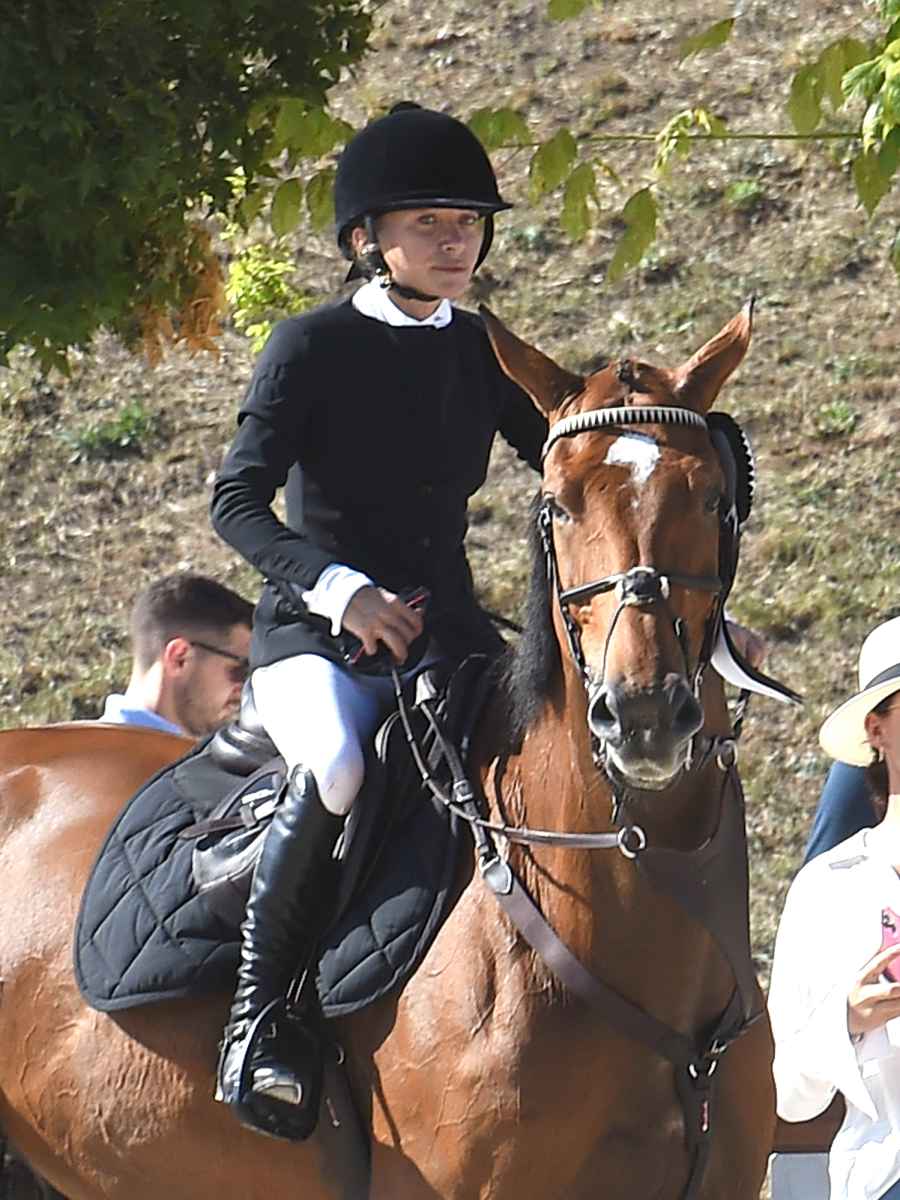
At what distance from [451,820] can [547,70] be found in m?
10.9

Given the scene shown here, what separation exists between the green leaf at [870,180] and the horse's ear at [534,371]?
4.84ft

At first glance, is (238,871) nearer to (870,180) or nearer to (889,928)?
(889,928)

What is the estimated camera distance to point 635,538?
11.2 ft

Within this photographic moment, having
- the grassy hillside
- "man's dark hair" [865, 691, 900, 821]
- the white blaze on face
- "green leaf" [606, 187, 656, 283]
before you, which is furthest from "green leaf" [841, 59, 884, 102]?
the grassy hillside

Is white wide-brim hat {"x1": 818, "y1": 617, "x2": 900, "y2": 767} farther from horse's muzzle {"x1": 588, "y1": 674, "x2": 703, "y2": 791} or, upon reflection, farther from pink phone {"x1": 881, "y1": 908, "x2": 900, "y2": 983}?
horse's muzzle {"x1": 588, "y1": 674, "x2": 703, "y2": 791}

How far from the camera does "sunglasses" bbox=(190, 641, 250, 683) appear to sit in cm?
643

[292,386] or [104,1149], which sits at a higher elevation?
[292,386]

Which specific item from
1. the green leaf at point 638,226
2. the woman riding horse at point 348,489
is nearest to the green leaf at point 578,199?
the green leaf at point 638,226

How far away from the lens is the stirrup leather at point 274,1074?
3.94 metres

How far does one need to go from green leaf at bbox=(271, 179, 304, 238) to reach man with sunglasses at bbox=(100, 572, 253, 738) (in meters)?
1.40

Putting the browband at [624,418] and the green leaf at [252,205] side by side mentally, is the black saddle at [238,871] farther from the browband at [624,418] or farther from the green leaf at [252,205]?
the green leaf at [252,205]

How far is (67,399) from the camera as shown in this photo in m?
12.7

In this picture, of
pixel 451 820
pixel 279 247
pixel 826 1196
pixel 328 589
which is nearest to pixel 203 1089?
pixel 451 820

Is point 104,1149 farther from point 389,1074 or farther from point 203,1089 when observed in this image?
point 389,1074
